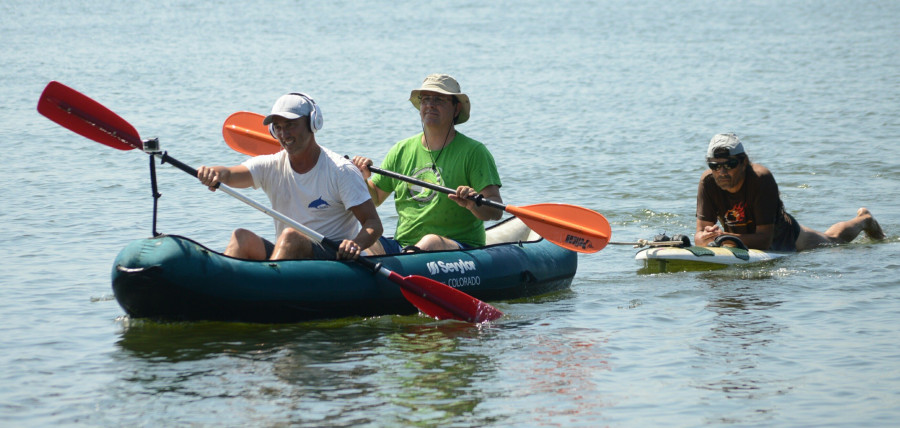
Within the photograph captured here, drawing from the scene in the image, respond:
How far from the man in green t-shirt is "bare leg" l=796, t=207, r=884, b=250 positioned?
2934 mm

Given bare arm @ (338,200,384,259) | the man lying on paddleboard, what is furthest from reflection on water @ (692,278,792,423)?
bare arm @ (338,200,384,259)

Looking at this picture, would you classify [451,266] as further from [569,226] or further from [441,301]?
[569,226]

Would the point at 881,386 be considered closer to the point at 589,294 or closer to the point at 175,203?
→ the point at 589,294

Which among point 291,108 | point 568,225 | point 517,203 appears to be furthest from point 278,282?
point 517,203

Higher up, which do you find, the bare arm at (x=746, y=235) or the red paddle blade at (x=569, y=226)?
the red paddle blade at (x=569, y=226)

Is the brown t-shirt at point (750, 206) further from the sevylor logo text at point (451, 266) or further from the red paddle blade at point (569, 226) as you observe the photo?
the sevylor logo text at point (451, 266)

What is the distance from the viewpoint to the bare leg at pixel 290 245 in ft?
20.4

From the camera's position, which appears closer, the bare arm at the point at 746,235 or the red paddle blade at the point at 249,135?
the red paddle blade at the point at 249,135

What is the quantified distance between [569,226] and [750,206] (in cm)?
166

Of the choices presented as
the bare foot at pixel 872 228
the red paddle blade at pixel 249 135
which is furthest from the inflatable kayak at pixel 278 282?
the bare foot at pixel 872 228

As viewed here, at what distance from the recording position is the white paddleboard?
7938mm

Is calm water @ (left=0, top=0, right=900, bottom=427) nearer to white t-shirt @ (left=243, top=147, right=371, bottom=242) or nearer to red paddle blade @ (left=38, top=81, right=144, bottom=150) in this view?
white t-shirt @ (left=243, top=147, right=371, bottom=242)

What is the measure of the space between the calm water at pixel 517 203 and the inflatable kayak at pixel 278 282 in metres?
0.19

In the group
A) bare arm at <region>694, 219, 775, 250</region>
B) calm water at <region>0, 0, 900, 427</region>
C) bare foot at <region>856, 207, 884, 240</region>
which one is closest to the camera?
calm water at <region>0, 0, 900, 427</region>
